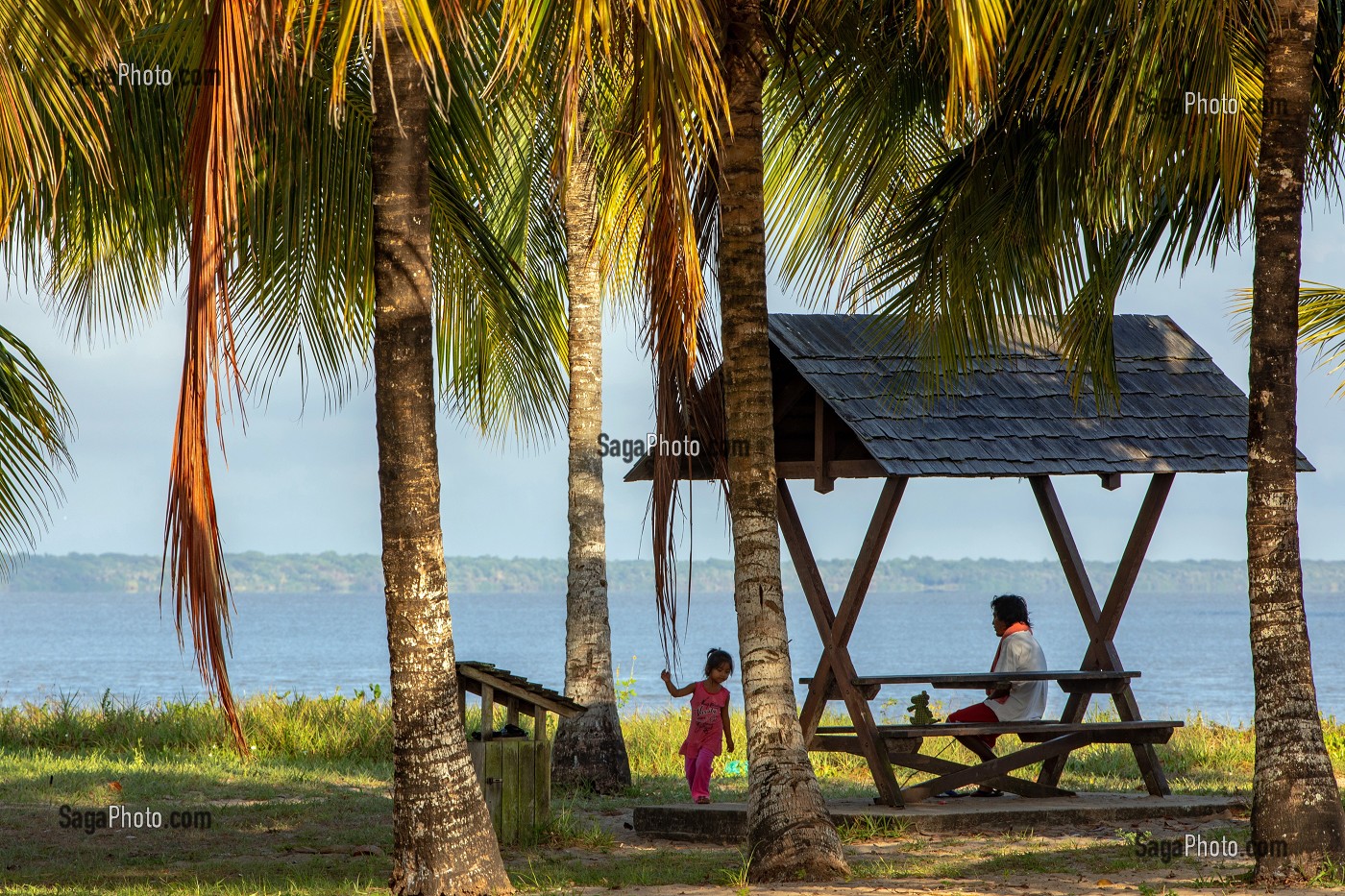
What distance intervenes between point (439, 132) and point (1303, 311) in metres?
8.50

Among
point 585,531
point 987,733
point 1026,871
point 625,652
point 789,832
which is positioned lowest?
point 625,652

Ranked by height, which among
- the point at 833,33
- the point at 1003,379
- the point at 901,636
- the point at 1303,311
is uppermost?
the point at 833,33

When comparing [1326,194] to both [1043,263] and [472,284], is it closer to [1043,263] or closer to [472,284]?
[1043,263]

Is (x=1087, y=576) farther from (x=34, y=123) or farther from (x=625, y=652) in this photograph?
(x=625, y=652)

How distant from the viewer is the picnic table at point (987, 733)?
365 inches

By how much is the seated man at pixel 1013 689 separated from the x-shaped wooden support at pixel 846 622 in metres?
0.77

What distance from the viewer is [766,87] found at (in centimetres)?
1069

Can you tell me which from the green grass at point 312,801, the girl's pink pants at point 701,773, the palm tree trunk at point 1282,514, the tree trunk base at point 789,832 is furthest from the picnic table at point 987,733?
the palm tree trunk at point 1282,514

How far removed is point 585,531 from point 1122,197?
A: 551 centimetres

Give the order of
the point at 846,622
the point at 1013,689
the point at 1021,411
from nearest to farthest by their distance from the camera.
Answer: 1. the point at 846,622
2. the point at 1013,689
3. the point at 1021,411

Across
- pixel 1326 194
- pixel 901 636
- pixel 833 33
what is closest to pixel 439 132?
pixel 833 33

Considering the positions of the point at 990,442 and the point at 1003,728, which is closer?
the point at 1003,728

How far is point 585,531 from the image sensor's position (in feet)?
40.5

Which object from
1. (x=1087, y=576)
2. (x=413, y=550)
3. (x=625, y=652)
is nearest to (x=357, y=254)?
(x=413, y=550)
